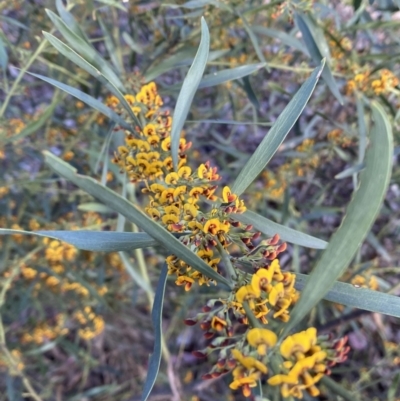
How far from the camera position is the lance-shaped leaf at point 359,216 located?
1.74 feet

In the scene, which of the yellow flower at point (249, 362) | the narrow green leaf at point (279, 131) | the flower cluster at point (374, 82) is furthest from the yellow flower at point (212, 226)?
the flower cluster at point (374, 82)

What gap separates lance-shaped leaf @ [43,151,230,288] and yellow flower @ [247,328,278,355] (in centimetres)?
13

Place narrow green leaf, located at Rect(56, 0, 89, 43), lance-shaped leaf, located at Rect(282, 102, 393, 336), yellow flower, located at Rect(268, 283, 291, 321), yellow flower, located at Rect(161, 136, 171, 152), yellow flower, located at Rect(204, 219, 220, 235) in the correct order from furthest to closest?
narrow green leaf, located at Rect(56, 0, 89, 43) < yellow flower, located at Rect(161, 136, 171, 152) < yellow flower, located at Rect(204, 219, 220, 235) < yellow flower, located at Rect(268, 283, 291, 321) < lance-shaped leaf, located at Rect(282, 102, 393, 336)

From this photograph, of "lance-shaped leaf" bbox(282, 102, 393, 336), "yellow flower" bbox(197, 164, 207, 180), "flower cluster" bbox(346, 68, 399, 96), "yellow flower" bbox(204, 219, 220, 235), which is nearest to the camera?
"lance-shaped leaf" bbox(282, 102, 393, 336)

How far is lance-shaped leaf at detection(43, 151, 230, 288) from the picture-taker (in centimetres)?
57

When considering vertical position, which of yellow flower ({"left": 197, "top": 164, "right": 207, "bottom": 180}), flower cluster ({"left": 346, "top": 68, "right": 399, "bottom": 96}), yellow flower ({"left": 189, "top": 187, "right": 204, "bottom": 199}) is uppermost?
flower cluster ({"left": 346, "top": 68, "right": 399, "bottom": 96})

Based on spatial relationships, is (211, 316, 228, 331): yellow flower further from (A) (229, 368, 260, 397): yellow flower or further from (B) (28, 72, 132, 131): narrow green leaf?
(B) (28, 72, 132, 131): narrow green leaf

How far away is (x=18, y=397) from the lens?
2.30 m

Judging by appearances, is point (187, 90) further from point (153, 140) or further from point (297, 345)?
point (297, 345)

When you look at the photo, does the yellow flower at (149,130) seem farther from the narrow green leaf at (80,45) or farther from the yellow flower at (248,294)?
the yellow flower at (248,294)

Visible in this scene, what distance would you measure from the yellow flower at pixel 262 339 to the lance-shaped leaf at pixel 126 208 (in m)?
0.13

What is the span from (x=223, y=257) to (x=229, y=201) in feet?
0.32

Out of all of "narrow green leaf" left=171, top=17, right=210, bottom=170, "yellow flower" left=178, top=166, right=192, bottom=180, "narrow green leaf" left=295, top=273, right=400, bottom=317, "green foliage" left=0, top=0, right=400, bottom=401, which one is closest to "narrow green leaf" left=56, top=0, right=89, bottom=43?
"green foliage" left=0, top=0, right=400, bottom=401

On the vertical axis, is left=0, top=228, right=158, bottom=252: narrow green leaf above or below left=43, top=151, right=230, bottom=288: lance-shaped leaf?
below
